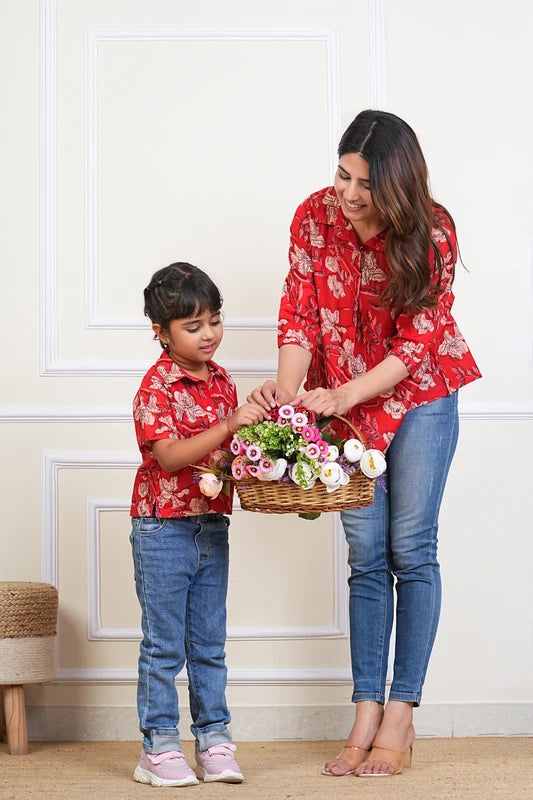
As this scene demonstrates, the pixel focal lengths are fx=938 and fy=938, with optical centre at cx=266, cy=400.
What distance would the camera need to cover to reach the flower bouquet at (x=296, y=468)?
1657 millimetres

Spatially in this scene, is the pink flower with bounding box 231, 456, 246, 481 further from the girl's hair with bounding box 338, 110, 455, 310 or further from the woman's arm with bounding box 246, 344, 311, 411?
the girl's hair with bounding box 338, 110, 455, 310

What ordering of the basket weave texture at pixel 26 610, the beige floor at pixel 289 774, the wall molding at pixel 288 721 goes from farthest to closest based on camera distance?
the wall molding at pixel 288 721
the basket weave texture at pixel 26 610
the beige floor at pixel 289 774

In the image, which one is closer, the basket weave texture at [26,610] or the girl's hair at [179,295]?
the girl's hair at [179,295]

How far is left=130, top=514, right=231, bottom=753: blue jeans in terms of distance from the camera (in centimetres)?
183

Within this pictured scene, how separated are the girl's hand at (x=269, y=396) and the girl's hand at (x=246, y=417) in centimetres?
2

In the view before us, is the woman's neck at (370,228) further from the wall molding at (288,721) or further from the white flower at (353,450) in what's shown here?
the wall molding at (288,721)

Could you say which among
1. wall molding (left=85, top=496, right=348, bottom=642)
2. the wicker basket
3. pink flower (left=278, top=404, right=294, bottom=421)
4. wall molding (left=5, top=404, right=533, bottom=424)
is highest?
wall molding (left=5, top=404, right=533, bottom=424)

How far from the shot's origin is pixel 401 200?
1.80 metres

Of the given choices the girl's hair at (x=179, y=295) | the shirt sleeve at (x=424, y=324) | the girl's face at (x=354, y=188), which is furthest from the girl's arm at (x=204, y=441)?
the girl's face at (x=354, y=188)

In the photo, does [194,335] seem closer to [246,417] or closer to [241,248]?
[246,417]

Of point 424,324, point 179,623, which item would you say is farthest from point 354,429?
point 179,623

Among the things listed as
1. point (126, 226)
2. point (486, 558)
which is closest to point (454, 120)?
point (126, 226)

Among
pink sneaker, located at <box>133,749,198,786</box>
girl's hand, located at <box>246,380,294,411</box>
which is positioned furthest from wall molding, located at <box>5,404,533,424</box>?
pink sneaker, located at <box>133,749,198,786</box>

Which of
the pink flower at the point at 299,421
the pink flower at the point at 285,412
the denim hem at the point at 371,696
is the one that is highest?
the pink flower at the point at 285,412
